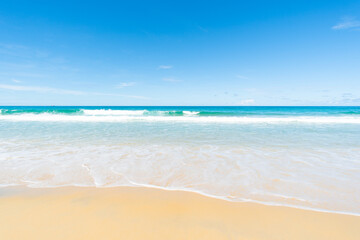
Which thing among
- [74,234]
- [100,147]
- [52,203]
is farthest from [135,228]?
[100,147]

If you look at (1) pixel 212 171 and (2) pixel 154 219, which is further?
(1) pixel 212 171

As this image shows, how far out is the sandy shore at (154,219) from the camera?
1939 mm

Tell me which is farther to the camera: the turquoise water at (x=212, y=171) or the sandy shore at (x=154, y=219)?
the turquoise water at (x=212, y=171)

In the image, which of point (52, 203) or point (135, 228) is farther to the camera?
point (52, 203)

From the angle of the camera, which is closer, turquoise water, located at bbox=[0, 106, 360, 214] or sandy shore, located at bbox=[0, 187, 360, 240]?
sandy shore, located at bbox=[0, 187, 360, 240]

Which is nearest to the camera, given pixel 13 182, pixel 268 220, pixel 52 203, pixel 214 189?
pixel 268 220

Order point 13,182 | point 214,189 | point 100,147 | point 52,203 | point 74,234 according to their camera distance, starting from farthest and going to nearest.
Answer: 1. point 100,147
2. point 13,182
3. point 214,189
4. point 52,203
5. point 74,234

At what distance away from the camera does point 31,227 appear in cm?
203

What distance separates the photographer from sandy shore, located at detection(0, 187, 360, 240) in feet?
6.36

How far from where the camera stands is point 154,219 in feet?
7.19

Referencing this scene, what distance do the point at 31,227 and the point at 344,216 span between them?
387 centimetres

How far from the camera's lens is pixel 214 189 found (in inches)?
117

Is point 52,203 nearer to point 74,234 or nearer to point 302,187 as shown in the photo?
point 74,234

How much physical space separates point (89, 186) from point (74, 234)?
3.98 ft
